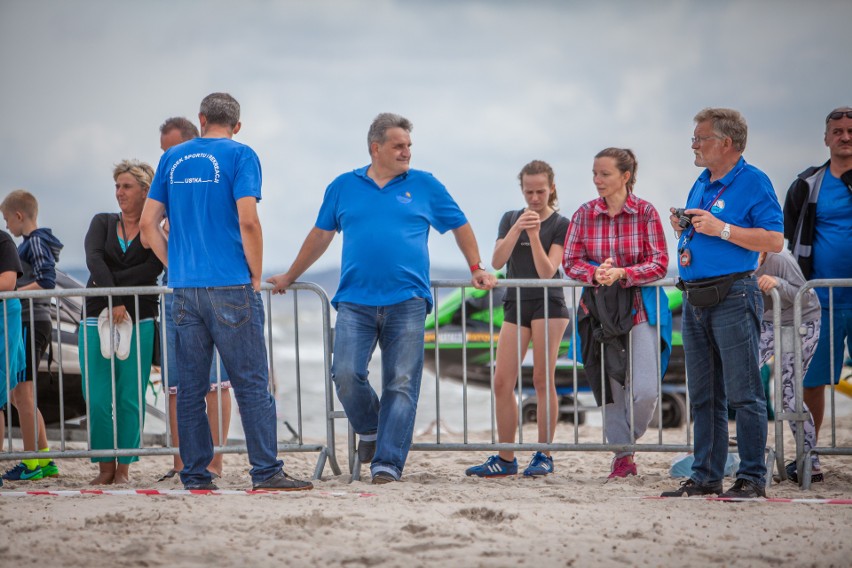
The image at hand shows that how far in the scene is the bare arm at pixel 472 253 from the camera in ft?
18.5

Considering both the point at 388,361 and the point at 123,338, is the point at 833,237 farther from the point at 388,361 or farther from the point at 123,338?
the point at 123,338

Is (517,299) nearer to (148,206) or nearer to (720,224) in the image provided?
(720,224)

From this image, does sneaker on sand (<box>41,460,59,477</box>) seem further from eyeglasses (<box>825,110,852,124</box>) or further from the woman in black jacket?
eyeglasses (<box>825,110,852,124</box>)

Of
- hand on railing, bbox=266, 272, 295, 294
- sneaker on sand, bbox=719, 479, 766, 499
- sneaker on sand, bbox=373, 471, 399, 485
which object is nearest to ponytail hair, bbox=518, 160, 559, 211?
hand on railing, bbox=266, 272, 295, 294

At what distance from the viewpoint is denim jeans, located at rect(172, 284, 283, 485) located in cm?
496

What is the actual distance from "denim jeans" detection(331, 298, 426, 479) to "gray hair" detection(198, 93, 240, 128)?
118 cm

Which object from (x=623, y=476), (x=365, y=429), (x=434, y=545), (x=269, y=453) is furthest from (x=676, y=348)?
(x=434, y=545)

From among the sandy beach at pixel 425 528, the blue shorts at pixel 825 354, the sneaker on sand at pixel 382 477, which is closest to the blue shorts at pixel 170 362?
the sandy beach at pixel 425 528

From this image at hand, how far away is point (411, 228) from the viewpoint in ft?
18.1

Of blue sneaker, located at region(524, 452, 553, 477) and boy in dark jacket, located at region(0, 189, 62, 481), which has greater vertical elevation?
boy in dark jacket, located at region(0, 189, 62, 481)

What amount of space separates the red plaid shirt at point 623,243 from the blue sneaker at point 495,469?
3.75 ft

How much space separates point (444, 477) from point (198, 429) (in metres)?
1.51

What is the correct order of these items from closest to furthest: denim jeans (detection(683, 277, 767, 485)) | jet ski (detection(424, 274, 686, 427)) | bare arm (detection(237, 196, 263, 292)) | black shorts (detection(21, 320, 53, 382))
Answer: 1. denim jeans (detection(683, 277, 767, 485))
2. bare arm (detection(237, 196, 263, 292))
3. black shorts (detection(21, 320, 53, 382))
4. jet ski (detection(424, 274, 686, 427))

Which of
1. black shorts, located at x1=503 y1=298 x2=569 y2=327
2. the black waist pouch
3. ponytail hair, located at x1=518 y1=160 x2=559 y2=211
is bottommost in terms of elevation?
black shorts, located at x1=503 y1=298 x2=569 y2=327
